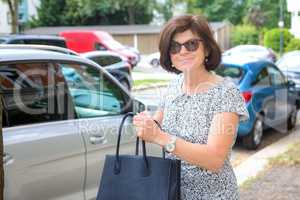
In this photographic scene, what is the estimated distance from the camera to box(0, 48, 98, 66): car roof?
3.74 metres

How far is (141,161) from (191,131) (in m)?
0.29

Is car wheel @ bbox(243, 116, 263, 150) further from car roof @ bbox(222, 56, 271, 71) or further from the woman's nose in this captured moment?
the woman's nose

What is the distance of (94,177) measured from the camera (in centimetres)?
418

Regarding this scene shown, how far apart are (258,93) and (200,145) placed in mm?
6950

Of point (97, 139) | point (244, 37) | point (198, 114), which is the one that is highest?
point (244, 37)

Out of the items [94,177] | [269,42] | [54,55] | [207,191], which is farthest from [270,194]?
[269,42]

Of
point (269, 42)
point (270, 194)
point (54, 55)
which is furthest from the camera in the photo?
point (269, 42)

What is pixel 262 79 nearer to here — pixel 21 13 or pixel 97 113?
pixel 97 113

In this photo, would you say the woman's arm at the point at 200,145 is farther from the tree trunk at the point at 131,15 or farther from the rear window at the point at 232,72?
the tree trunk at the point at 131,15

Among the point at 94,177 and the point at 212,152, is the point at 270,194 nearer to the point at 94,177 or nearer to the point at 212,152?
the point at 94,177

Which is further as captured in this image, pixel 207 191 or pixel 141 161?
pixel 207 191

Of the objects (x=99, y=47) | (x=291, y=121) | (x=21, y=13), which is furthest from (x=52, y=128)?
(x=21, y=13)

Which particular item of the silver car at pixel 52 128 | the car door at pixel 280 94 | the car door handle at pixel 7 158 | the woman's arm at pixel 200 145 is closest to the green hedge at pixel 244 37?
the car door at pixel 280 94

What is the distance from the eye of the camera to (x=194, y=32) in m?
2.41
